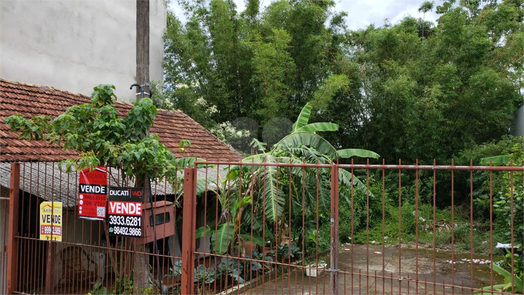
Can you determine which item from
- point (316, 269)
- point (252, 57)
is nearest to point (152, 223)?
point (316, 269)

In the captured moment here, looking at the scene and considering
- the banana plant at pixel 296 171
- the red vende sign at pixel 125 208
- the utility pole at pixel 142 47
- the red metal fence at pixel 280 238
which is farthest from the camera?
the banana plant at pixel 296 171

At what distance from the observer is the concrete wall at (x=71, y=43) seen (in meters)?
10.5

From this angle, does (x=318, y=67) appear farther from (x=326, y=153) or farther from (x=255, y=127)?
(x=326, y=153)

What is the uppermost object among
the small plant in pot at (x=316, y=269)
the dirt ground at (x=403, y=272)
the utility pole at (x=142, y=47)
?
the utility pole at (x=142, y=47)

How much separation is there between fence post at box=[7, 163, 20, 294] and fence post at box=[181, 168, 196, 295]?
2.76m

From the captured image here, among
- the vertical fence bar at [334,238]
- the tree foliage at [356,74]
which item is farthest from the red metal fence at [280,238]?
the tree foliage at [356,74]

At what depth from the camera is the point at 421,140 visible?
15062mm

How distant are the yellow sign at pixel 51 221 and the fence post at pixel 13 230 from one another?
23.9 inches

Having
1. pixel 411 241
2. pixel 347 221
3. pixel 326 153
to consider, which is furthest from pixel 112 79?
pixel 411 241

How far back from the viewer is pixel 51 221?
18.7ft

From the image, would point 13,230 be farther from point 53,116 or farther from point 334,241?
point 334,241

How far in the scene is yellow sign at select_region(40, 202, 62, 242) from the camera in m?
5.66

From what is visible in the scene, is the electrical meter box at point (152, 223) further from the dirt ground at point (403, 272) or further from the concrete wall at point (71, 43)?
the concrete wall at point (71, 43)

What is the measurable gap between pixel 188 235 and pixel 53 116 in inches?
190
